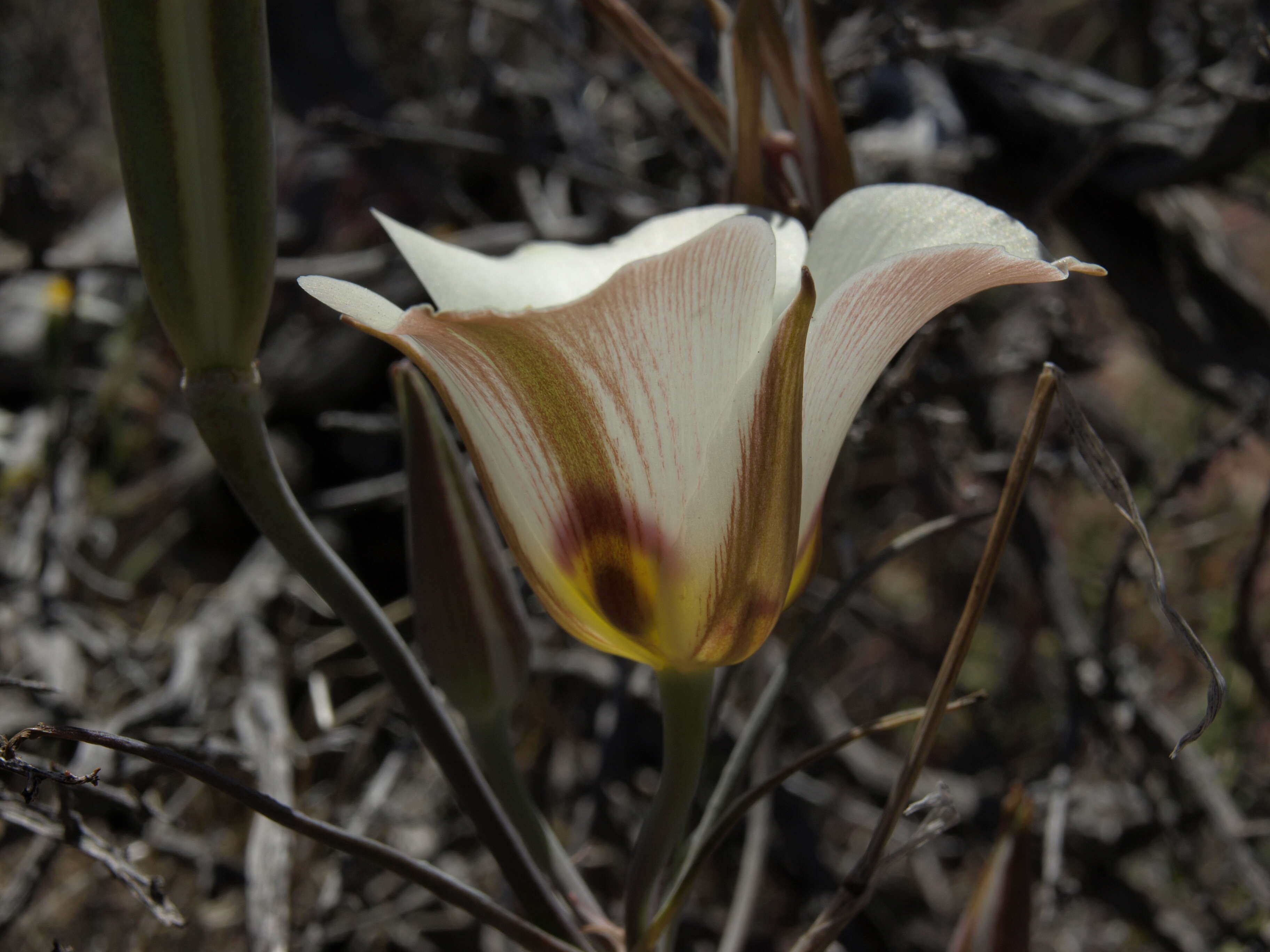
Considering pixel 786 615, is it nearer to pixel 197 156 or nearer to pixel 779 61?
pixel 779 61

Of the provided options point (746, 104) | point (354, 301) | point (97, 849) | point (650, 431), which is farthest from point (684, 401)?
point (97, 849)

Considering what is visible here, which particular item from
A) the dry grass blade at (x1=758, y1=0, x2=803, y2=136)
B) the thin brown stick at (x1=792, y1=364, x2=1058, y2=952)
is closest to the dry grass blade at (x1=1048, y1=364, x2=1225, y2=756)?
the thin brown stick at (x1=792, y1=364, x2=1058, y2=952)

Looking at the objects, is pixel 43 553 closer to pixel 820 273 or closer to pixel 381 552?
pixel 381 552

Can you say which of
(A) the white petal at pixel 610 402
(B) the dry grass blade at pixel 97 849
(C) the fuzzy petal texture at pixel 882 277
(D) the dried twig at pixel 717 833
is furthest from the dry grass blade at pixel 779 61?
(B) the dry grass blade at pixel 97 849

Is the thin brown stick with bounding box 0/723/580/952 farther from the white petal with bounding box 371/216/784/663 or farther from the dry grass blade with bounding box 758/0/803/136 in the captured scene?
the dry grass blade with bounding box 758/0/803/136

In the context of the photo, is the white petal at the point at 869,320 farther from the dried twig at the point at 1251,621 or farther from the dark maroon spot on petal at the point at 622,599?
the dried twig at the point at 1251,621

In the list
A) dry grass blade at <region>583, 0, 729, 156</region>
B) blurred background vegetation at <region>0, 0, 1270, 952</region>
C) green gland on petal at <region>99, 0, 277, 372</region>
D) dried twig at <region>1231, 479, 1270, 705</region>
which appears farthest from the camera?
blurred background vegetation at <region>0, 0, 1270, 952</region>

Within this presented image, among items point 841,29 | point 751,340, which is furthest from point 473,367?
point 841,29
